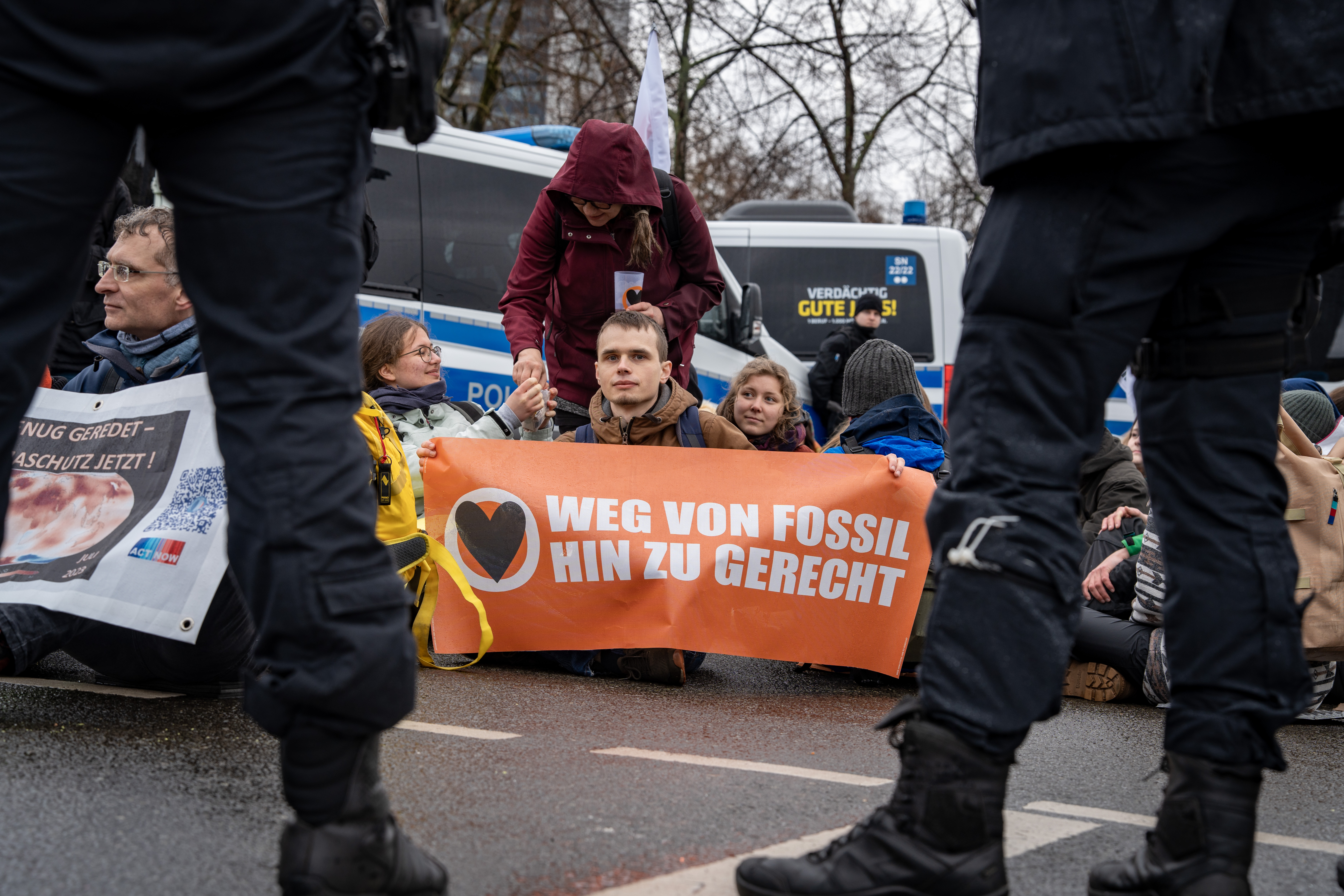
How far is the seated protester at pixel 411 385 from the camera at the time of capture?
16.4ft

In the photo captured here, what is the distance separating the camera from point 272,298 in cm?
160

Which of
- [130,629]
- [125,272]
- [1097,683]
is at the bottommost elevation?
[1097,683]

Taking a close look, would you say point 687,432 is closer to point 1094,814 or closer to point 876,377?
point 876,377

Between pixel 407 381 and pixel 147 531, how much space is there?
2.09 meters

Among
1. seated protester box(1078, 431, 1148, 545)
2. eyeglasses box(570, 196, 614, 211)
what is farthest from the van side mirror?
eyeglasses box(570, 196, 614, 211)

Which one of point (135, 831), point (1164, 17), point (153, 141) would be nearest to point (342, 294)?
point (153, 141)

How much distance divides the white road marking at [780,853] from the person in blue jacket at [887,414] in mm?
2166

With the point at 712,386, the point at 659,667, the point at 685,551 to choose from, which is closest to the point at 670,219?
the point at 685,551

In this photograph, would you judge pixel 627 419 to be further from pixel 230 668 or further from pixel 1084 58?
pixel 1084 58

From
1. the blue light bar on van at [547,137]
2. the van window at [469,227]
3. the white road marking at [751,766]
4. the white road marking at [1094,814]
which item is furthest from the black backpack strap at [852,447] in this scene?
the blue light bar on van at [547,137]

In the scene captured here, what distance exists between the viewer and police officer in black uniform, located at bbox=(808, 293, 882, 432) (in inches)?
393

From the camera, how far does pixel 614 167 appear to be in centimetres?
502

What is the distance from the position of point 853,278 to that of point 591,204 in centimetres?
609

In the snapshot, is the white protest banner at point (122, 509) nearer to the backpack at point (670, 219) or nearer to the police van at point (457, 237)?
the backpack at point (670, 219)
